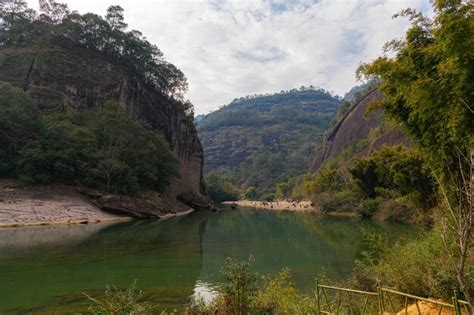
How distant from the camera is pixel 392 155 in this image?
45.8 m

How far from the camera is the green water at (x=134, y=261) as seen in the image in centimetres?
1253

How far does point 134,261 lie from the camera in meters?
18.6

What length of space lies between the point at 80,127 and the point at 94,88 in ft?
43.0

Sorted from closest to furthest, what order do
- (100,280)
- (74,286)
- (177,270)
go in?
(74,286) < (100,280) < (177,270)

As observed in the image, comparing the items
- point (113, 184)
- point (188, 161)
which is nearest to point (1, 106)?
point (113, 184)

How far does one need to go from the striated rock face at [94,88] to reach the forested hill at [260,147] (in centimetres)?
4792

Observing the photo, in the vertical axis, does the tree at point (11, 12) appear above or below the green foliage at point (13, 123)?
above

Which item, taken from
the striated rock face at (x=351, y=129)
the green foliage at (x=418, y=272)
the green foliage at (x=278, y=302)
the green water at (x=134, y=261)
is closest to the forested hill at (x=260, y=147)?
the striated rock face at (x=351, y=129)

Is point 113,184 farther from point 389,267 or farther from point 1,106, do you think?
point 389,267

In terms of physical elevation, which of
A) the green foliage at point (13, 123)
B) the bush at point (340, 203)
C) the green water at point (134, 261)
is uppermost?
the green foliage at point (13, 123)

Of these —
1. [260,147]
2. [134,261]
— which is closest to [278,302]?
[134,261]

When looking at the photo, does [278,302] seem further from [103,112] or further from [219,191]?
[219,191]

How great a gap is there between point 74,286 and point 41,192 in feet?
94.2

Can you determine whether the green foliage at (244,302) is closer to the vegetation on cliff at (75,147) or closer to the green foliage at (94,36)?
the vegetation on cliff at (75,147)
